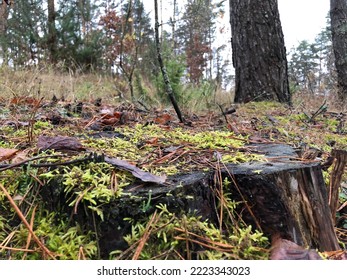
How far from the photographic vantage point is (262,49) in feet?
14.8

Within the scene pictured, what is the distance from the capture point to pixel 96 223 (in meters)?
0.98

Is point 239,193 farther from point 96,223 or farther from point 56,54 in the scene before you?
point 56,54

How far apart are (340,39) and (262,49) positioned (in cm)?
406

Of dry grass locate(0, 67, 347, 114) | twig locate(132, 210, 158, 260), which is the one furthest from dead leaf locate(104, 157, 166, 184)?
dry grass locate(0, 67, 347, 114)

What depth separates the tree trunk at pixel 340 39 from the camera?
7.34 m

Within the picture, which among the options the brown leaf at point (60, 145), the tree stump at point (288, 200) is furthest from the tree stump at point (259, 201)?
the brown leaf at point (60, 145)

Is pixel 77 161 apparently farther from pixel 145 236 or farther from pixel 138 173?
pixel 145 236

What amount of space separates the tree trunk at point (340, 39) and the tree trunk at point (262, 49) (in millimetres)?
3584

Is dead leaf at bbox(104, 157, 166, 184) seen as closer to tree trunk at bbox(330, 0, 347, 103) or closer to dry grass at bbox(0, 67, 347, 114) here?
dry grass at bbox(0, 67, 347, 114)

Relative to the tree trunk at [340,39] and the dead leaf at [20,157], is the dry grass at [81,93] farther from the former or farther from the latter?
Answer: the dead leaf at [20,157]

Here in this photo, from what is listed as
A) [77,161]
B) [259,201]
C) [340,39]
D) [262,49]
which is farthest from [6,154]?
[340,39]

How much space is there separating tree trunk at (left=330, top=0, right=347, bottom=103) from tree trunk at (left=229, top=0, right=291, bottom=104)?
358 cm
